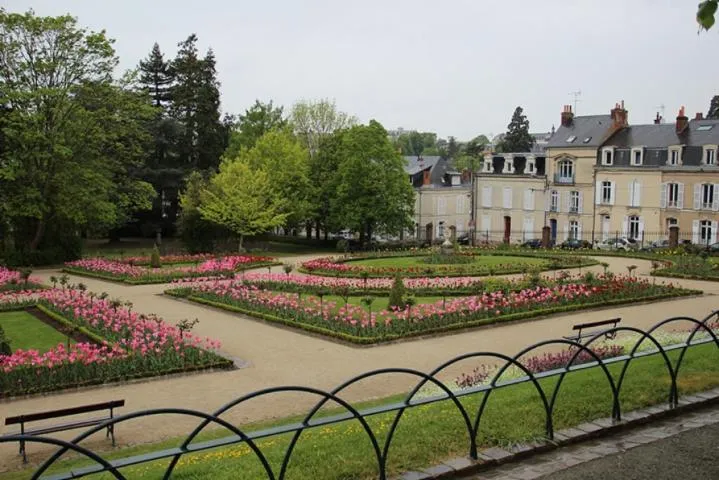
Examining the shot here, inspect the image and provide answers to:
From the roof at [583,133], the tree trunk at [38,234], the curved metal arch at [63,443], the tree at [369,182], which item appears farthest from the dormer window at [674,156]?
the curved metal arch at [63,443]

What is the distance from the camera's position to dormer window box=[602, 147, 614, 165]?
46.7m

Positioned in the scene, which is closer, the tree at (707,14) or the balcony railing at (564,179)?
the tree at (707,14)

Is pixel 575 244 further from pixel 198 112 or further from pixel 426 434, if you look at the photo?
pixel 426 434

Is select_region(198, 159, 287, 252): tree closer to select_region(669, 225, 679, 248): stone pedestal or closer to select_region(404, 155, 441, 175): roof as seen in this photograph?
select_region(404, 155, 441, 175): roof

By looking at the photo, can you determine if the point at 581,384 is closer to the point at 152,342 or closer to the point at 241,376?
the point at 241,376

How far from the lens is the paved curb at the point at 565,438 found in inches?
273

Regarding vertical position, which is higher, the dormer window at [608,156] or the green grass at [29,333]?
the dormer window at [608,156]

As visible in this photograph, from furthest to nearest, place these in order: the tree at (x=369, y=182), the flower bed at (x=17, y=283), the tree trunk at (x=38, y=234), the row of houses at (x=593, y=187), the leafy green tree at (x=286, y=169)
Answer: the leafy green tree at (x=286, y=169) → the tree at (x=369, y=182) → the row of houses at (x=593, y=187) → the tree trunk at (x=38, y=234) → the flower bed at (x=17, y=283)

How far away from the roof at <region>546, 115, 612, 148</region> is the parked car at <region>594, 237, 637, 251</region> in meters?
7.43

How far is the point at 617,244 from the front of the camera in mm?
43406

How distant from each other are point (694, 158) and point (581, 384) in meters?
38.1

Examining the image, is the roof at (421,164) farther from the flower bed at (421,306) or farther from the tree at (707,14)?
the tree at (707,14)

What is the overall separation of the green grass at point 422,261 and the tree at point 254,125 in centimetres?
2241

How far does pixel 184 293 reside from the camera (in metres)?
23.6
